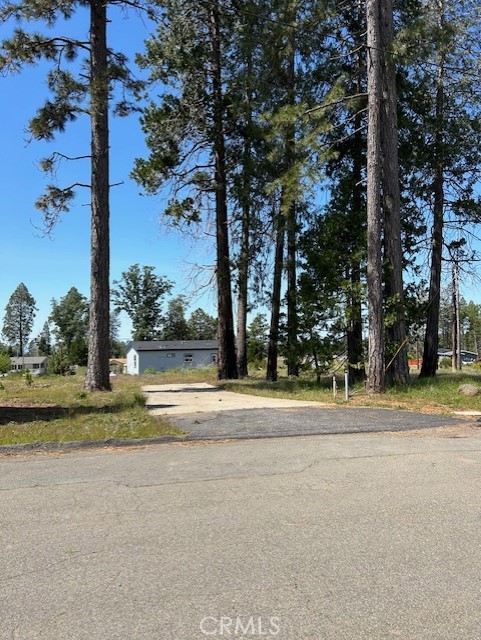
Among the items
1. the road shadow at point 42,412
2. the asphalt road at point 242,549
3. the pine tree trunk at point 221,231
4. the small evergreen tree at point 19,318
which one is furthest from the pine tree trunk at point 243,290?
the small evergreen tree at point 19,318

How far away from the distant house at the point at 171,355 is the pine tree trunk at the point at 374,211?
4537 cm

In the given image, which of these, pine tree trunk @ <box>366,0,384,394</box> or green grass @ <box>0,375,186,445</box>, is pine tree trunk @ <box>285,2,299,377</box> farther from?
green grass @ <box>0,375,186,445</box>

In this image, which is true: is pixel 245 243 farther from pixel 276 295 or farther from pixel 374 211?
pixel 374 211

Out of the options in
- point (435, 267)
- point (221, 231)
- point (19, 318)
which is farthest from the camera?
point (19, 318)

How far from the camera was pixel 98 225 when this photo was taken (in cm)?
1834

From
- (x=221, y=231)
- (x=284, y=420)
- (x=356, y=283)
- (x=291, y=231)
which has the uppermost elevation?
(x=221, y=231)

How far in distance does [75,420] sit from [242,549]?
7272mm

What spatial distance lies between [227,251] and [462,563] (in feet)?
70.5

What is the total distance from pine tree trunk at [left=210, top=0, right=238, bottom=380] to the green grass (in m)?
10.0

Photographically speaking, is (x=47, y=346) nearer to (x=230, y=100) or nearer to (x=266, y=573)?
(x=230, y=100)

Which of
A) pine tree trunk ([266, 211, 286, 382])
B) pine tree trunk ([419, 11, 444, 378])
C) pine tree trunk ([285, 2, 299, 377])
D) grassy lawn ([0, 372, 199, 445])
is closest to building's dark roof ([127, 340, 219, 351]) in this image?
pine tree trunk ([266, 211, 286, 382])

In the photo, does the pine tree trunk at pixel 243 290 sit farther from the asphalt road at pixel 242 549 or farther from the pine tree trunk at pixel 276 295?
the asphalt road at pixel 242 549

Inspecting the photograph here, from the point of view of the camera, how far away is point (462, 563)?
4.01 m

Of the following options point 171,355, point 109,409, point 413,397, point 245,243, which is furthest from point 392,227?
point 171,355
